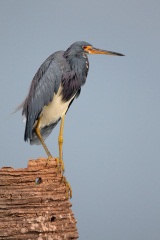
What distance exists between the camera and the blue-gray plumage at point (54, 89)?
10547mm

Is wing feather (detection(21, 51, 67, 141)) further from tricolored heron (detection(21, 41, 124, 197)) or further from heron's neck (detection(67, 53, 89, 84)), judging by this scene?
heron's neck (detection(67, 53, 89, 84))

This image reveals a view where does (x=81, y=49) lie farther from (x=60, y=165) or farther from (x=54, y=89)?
(x=60, y=165)

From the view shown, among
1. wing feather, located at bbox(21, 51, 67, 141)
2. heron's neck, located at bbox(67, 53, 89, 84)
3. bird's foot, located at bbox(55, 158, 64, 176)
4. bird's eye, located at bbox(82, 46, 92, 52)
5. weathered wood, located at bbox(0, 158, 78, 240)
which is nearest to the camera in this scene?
weathered wood, located at bbox(0, 158, 78, 240)

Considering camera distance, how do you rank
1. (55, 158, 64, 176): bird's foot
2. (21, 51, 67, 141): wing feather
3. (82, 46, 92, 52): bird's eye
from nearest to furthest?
1. (55, 158, 64, 176): bird's foot
2. (21, 51, 67, 141): wing feather
3. (82, 46, 92, 52): bird's eye

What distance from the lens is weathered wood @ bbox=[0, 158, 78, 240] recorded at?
31.1 ft

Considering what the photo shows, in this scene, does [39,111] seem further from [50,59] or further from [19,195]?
[19,195]

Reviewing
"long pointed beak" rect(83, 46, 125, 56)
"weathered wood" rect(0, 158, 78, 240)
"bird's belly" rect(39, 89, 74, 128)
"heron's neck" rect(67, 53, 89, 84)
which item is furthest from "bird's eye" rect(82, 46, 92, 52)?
"weathered wood" rect(0, 158, 78, 240)

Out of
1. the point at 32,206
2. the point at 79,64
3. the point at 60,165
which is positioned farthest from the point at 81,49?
the point at 32,206

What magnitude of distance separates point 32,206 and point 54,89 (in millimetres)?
1988

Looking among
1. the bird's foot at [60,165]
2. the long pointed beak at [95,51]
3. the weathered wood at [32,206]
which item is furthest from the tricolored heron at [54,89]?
the weathered wood at [32,206]

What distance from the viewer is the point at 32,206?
9.55 m

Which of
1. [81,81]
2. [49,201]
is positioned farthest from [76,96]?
[49,201]

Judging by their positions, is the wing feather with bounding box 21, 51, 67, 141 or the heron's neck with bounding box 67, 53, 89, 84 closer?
the wing feather with bounding box 21, 51, 67, 141

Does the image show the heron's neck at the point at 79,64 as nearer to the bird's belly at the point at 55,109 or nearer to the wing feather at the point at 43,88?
the wing feather at the point at 43,88
